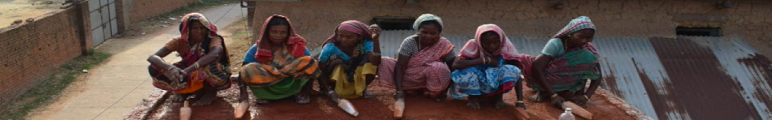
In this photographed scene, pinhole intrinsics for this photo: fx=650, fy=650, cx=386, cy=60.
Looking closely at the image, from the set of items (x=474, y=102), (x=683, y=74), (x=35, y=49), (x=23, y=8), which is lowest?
(x=35, y=49)

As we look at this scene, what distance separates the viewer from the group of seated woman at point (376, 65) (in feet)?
13.9

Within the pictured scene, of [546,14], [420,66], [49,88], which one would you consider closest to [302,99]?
[420,66]

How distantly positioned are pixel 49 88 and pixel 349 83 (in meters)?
7.17

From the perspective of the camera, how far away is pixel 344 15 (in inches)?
310

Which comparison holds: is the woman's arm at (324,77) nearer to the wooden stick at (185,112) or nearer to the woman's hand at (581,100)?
the wooden stick at (185,112)

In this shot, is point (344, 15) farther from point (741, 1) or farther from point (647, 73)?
point (741, 1)

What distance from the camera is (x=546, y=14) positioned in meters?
A: 7.93

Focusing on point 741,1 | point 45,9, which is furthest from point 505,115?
point 45,9

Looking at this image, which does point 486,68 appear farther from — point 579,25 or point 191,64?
point 191,64

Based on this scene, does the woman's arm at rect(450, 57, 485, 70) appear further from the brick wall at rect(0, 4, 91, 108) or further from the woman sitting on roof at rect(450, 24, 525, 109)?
the brick wall at rect(0, 4, 91, 108)

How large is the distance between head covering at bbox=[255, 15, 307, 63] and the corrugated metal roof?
121 inches

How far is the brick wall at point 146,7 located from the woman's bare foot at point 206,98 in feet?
39.8

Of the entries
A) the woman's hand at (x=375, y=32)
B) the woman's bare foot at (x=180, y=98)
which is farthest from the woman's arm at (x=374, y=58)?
the woman's bare foot at (x=180, y=98)

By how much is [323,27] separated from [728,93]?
450cm
